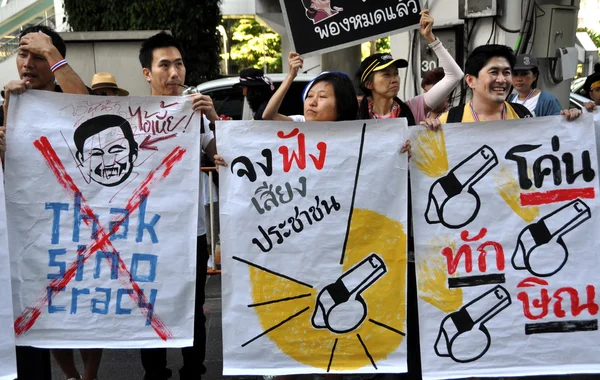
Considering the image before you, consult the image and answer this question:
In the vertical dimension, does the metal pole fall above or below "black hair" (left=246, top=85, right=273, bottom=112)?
below

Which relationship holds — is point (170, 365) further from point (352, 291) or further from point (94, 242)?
point (352, 291)

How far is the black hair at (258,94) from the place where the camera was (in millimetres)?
5914

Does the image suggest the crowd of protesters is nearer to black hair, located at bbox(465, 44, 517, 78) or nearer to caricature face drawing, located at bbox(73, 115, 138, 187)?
black hair, located at bbox(465, 44, 517, 78)

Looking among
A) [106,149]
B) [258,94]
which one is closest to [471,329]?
[106,149]

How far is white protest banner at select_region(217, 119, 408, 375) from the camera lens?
12.0 ft

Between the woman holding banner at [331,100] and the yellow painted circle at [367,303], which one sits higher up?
the woman holding banner at [331,100]

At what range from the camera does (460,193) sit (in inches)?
145

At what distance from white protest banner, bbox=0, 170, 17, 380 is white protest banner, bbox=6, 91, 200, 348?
0.14 m

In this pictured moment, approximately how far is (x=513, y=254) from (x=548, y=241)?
18 centimetres

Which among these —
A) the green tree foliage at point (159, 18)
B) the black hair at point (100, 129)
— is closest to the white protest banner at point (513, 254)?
the black hair at point (100, 129)

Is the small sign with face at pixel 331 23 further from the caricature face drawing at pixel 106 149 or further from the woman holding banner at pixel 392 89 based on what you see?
the caricature face drawing at pixel 106 149

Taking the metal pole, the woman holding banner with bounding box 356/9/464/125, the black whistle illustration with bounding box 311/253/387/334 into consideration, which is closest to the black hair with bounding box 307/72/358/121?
the woman holding banner with bounding box 356/9/464/125

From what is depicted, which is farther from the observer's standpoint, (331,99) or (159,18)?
(159,18)

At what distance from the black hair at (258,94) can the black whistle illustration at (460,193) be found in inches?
98.3
